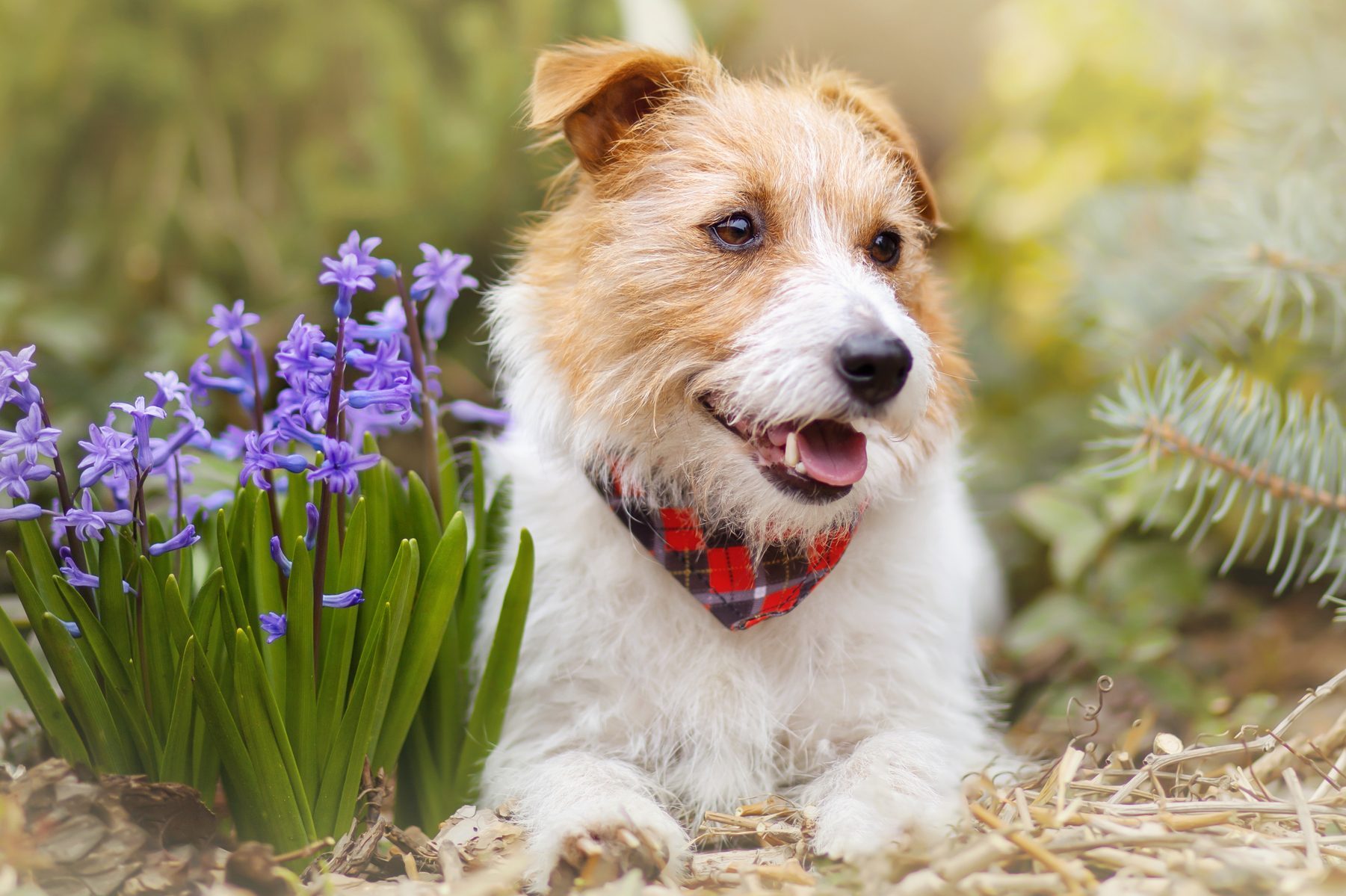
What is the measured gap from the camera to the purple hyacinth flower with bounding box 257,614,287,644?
1714mm

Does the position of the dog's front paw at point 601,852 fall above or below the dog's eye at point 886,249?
below

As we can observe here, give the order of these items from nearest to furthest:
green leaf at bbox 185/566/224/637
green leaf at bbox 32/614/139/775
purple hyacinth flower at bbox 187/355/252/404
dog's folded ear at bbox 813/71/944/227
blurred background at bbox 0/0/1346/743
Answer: green leaf at bbox 32/614/139/775 < green leaf at bbox 185/566/224/637 < purple hyacinth flower at bbox 187/355/252/404 < dog's folded ear at bbox 813/71/944/227 < blurred background at bbox 0/0/1346/743

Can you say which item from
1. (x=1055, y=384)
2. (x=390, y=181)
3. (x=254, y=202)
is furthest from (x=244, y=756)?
(x=1055, y=384)

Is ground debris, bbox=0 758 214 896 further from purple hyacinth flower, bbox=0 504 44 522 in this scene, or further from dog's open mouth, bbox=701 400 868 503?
dog's open mouth, bbox=701 400 868 503

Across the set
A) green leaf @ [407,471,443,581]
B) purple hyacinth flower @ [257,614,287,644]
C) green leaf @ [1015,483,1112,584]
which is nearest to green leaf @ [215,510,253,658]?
purple hyacinth flower @ [257,614,287,644]

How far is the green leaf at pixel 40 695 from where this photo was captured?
1698 millimetres

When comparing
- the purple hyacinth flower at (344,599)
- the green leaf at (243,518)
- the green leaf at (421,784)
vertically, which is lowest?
the green leaf at (421,784)

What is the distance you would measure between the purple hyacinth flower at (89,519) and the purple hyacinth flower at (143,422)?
9cm

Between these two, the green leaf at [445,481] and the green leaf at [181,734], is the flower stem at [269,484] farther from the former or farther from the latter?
the green leaf at [445,481]

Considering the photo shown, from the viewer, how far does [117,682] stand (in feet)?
5.73

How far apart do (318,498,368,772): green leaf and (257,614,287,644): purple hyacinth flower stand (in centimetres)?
9

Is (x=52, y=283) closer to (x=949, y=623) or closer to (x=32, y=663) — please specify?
(x=32, y=663)

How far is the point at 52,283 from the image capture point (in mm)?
3580

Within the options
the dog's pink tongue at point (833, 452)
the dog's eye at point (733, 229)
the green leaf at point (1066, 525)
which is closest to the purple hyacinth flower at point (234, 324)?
the dog's eye at point (733, 229)
